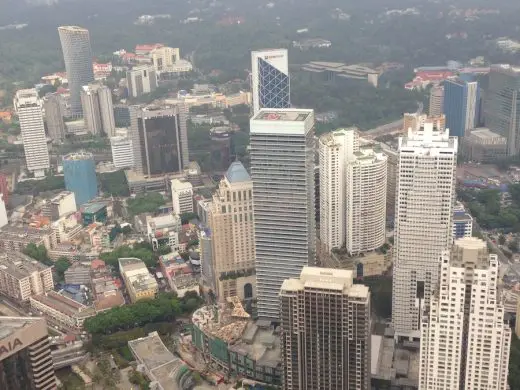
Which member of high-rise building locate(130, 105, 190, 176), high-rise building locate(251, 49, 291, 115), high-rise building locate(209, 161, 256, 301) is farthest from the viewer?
high-rise building locate(130, 105, 190, 176)

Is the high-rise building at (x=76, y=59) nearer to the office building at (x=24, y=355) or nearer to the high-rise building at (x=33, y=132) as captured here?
the high-rise building at (x=33, y=132)

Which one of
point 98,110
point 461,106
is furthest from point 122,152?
point 461,106

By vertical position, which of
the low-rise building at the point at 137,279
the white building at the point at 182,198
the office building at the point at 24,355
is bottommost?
the low-rise building at the point at 137,279

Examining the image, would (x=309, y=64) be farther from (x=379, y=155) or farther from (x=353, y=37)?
(x=379, y=155)

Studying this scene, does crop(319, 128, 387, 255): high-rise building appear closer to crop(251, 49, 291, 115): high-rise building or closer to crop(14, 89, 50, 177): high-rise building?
crop(251, 49, 291, 115): high-rise building

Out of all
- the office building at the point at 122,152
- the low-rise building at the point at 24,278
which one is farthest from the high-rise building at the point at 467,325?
the office building at the point at 122,152

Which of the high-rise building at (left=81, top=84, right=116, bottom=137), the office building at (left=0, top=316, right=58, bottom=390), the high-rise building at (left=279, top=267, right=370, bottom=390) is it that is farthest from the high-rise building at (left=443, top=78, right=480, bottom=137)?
the office building at (left=0, top=316, right=58, bottom=390)
